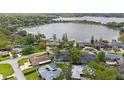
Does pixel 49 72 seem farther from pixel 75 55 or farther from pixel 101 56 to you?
pixel 101 56

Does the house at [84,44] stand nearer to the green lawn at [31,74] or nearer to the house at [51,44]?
the house at [51,44]

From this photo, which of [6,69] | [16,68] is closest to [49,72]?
[16,68]

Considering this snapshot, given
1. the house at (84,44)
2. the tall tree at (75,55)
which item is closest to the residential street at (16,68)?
the tall tree at (75,55)

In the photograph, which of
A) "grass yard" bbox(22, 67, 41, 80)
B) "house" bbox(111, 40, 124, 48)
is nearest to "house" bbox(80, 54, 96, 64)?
"house" bbox(111, 40, 124, 48)

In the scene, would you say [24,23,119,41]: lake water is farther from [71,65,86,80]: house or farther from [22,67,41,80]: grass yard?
[22,67,41,80]: grass yard
